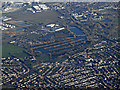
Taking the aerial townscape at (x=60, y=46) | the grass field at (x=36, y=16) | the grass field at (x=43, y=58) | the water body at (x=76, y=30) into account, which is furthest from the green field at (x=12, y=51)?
the grass field at (x=36, y=16)

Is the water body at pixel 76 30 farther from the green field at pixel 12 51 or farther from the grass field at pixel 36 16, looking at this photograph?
the green field at pixel 12 51

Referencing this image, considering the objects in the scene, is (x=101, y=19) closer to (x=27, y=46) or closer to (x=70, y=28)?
(x=70, y=28)

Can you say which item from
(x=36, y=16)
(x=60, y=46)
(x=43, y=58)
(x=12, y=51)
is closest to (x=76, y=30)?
(x=60, y=46)

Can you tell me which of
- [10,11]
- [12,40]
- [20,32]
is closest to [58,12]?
[10,11]

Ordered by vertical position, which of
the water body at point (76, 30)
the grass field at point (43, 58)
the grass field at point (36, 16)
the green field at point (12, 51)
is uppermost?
the grass field at point (36, 16)

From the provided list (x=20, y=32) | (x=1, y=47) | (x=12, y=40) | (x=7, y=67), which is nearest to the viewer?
(x=7, y=67)

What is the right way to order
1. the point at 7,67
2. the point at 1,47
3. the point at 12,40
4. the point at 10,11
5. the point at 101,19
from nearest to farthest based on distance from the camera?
the point at 7,67, the point at 1,47, the point at 12,40, the point at 101,19, the point at 10,11

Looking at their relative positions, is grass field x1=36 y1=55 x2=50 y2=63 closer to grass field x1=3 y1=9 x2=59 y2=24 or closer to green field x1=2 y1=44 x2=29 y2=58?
green field x1=2 y1=44 x2=29 y2=58

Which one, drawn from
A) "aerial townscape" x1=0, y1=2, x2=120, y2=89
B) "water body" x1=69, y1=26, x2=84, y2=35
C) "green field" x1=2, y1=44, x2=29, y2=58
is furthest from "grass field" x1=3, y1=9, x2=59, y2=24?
"green field" x1=2, y1=44, x2=29, y2=58

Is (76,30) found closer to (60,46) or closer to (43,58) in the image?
(60,46)
